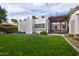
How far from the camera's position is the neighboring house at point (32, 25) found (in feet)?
30.3

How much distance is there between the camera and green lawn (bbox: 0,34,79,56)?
9.09 metres

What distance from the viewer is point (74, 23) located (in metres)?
9.16

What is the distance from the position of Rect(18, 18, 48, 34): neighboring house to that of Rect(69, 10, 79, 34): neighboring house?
41 cm

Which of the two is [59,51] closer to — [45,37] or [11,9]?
[45,37]

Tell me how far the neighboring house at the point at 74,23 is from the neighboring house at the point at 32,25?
41 cm

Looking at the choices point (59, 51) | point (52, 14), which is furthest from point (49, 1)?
point (59, 51)

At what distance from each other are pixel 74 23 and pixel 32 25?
697 millimetres

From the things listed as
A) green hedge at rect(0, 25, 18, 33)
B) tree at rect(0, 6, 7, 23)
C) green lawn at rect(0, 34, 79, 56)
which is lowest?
green lawn at rect(0, 34, 79, 56)

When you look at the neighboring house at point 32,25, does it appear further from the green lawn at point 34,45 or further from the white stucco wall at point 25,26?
the green lawn at point 34,45

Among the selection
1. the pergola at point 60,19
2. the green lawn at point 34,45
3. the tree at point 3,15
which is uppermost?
the tree at point 3,15

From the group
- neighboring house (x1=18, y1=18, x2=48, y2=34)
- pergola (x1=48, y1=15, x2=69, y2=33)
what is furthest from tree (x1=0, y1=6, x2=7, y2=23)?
pergola (x1=48, y1=15, x2=69, y2=33)

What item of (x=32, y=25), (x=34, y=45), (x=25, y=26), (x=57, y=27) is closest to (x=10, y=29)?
(x=25, y=26)

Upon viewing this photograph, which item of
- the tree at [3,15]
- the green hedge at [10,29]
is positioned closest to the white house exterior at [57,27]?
the green hedge at [10,29]

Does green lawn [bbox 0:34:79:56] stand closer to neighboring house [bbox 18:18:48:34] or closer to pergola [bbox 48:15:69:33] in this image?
neighboring house [bbox 18:18:48:34]
